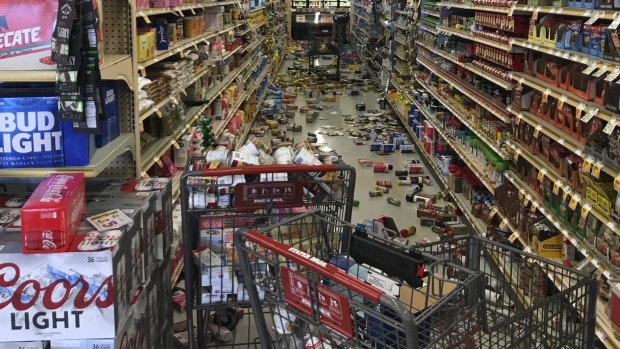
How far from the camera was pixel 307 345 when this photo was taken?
1994 mm

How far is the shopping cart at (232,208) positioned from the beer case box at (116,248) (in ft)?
1.41

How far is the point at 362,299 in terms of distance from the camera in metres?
1.89

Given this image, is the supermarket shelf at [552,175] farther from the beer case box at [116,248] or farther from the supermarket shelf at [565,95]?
the beer case box at [116,248]

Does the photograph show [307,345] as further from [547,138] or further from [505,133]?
[505,133]

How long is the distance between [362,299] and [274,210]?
1.11 metres

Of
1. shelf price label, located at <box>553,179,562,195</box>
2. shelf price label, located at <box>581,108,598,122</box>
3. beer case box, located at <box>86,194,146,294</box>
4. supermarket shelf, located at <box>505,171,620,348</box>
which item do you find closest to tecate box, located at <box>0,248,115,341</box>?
beer case box, located at <box>86,194,146,294</box>

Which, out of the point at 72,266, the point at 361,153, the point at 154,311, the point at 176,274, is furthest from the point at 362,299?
the point at 361,153

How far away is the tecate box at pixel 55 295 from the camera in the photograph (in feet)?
6.73

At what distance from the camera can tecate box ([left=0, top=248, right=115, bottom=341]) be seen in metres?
2.05

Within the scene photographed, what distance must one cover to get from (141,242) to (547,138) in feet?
9.67

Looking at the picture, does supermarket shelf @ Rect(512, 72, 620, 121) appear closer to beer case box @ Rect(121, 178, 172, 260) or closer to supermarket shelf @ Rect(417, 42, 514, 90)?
supermarket shelf @ Rect(417, 42, 514, 90)

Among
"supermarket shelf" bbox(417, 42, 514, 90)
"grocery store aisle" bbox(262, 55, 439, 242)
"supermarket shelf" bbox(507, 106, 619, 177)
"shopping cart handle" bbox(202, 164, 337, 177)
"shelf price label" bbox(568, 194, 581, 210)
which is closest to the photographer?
"shopping cart handle" bbox(202, 164, 337, 177)

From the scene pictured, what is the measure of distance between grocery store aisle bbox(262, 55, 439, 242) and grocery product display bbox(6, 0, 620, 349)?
72 mm

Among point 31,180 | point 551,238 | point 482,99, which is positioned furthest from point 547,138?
point 31,180
